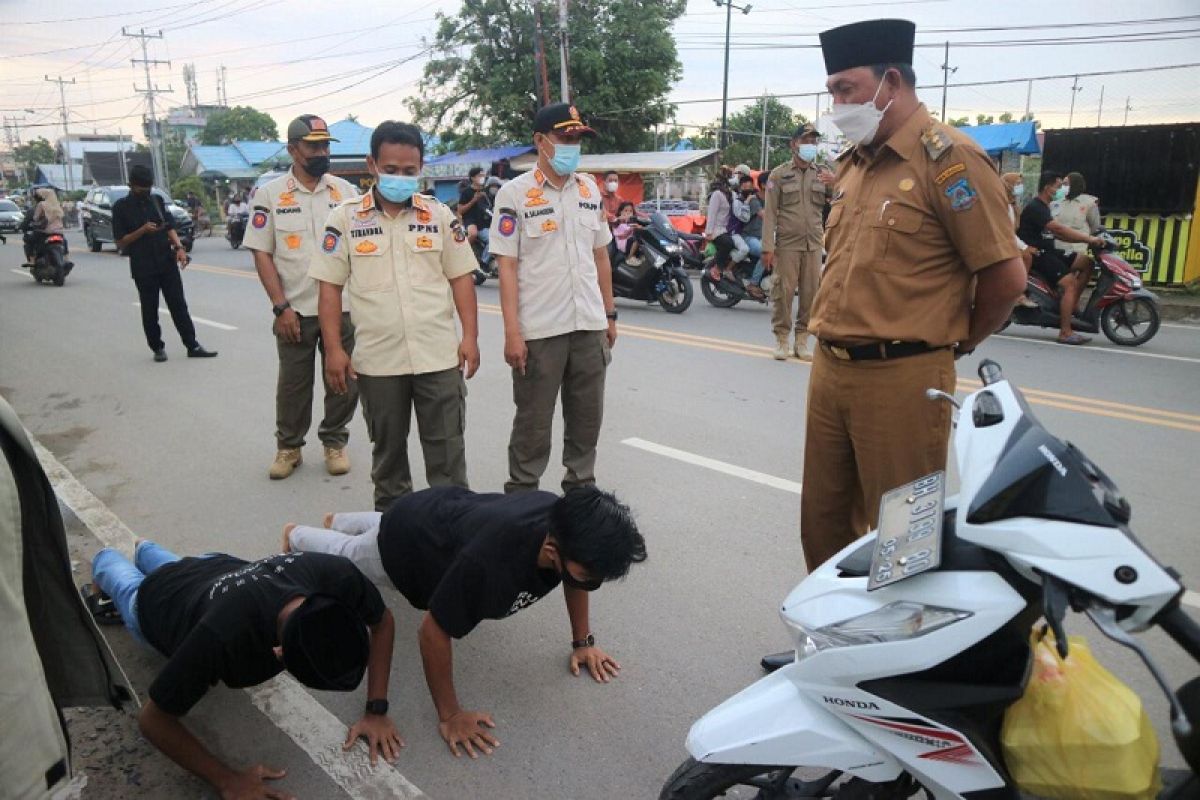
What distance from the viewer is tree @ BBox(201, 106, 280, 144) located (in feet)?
234

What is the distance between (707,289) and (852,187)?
28.1 ft

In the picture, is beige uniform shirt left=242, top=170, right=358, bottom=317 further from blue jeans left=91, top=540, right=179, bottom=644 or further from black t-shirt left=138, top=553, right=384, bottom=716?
black t-shirt left=138, top=553, right=384, bottom=716

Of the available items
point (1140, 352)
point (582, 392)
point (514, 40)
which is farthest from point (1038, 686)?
point (514, 40)

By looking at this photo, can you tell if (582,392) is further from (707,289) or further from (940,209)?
(707,289)

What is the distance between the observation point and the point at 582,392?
3996mm

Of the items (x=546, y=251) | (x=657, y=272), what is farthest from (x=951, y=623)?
(x=657, y=272)

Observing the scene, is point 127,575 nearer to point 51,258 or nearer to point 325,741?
point 325,741

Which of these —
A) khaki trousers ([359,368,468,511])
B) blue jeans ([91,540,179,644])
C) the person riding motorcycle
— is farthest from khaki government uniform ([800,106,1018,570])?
the person riding motorcycle

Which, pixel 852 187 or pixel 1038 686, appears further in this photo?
pixel 852 187

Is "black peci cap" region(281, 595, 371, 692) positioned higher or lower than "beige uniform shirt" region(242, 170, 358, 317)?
lower

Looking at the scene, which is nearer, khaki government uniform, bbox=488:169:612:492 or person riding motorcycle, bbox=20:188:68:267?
khaki government uniform, bbox=488:169:612:492

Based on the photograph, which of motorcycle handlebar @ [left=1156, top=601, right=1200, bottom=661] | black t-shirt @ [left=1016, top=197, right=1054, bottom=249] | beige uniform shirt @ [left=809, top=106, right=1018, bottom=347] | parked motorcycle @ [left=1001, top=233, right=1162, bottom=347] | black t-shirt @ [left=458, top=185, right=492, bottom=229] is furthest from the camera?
black t-shirt @ [left=458, top=185, right=492, bottom=229]

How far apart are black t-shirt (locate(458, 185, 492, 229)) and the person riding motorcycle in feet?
22.3

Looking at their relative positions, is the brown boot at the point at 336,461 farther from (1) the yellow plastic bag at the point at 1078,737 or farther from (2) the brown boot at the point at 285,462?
(1) the yellow plastic bag at the point at 1078,737
